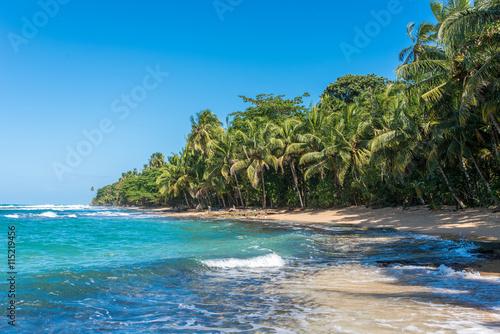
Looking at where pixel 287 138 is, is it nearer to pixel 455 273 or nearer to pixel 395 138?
pixel 395 138

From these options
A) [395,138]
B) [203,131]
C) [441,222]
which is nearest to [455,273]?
[441,222]

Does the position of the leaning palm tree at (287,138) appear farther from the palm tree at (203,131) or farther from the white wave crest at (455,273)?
the white wave crest at (455,273)

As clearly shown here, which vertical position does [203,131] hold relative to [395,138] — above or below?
above

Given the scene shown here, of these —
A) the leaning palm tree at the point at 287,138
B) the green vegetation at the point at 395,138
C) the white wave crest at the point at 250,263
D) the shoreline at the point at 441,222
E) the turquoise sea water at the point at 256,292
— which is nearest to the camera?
the turquoise sea water at the point at 256,292

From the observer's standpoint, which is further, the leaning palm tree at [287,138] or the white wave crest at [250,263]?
the leaning palm tree at [287,138]

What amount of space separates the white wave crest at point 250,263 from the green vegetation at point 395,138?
930 cm

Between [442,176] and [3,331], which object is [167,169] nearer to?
[442,176]

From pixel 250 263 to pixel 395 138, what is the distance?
42.8ft

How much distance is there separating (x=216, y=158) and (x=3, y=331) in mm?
36208

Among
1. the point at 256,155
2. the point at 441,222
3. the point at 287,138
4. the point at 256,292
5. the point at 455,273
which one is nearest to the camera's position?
the point at 256,292

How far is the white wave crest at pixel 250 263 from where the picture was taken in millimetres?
9633

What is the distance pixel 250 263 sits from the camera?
9.88 m

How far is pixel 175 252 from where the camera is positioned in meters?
12.7

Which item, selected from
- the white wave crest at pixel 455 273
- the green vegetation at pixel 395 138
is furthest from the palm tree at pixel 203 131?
the white wave crest at pixel 455 273
